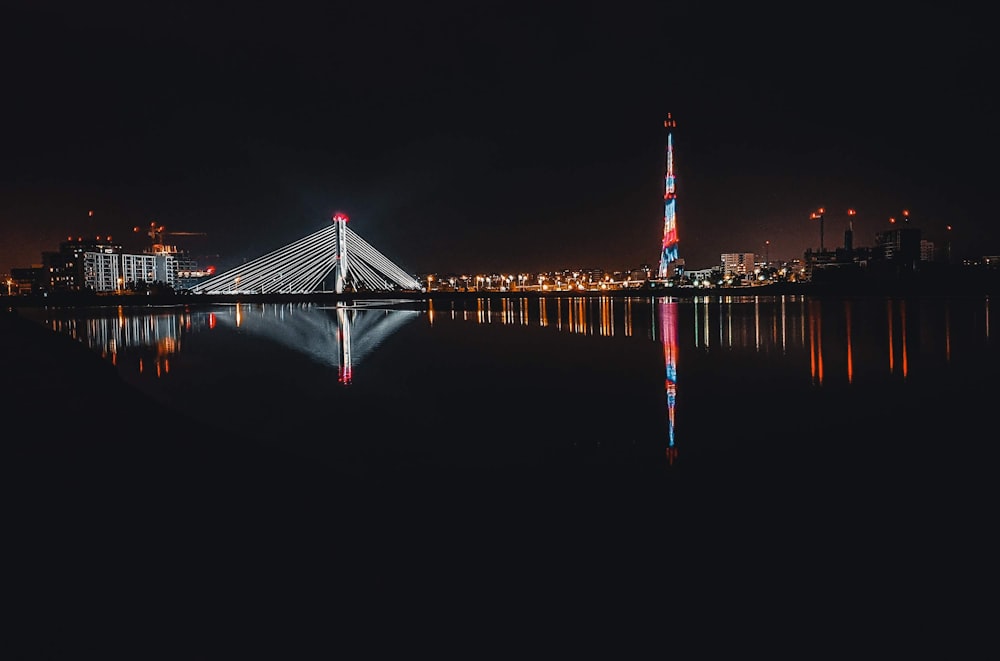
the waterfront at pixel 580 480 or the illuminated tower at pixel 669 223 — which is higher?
the illuminated tower at pixel 669 223

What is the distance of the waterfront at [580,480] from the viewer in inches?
150

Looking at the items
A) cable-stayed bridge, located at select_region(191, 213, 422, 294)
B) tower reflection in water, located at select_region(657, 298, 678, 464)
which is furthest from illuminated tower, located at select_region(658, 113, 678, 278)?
tower reflection in water, located at select_region(657, 298, 678, 464)

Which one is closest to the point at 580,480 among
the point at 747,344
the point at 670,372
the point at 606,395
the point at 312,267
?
the point at 606,395

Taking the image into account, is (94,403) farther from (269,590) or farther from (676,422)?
(676,422)

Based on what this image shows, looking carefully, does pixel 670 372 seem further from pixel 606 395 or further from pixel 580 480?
pixel 580 480

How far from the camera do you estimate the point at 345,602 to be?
3.39m

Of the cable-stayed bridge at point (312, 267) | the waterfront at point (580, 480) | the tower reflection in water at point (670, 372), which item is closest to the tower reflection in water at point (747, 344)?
the tower reflection in water at point (670, 372)

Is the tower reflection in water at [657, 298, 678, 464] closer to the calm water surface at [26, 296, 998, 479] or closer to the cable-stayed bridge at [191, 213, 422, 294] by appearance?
the calm water surface at [26, 296, 998, 479]

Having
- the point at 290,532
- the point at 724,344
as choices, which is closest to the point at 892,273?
the point at 724,344

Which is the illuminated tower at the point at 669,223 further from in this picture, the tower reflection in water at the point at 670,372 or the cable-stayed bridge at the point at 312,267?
the tower reflection in water at the point at 670,372

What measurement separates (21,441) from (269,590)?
2.93 m

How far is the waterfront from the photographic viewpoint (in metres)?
3.81

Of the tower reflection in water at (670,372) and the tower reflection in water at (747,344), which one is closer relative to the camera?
the tower reflection in water at (670,372)

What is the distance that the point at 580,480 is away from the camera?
5.78m
